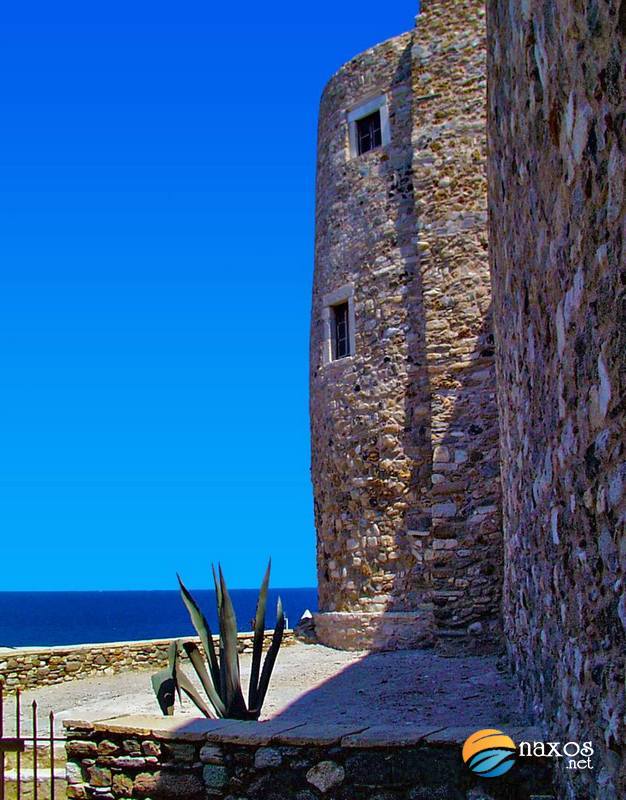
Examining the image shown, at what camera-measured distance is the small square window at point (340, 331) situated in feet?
41.4

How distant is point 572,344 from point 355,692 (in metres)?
5.96

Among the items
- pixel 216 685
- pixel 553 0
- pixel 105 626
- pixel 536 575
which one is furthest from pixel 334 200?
pixel 105 626

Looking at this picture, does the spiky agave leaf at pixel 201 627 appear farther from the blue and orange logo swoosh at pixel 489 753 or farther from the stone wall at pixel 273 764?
the blue and orange logo swoosh at pixel 489 753

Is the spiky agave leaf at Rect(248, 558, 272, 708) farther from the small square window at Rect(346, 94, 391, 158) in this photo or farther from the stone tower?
the small square window at Rect(346, 94, 391, 158)

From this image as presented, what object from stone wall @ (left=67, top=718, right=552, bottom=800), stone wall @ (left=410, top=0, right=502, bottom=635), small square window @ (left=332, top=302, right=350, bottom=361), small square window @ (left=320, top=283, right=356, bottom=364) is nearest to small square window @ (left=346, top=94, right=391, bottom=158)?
stone wall @ (left=410, top=0, right=502, bottom=635)

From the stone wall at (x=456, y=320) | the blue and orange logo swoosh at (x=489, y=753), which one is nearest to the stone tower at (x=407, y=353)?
the stone wall at (x=456, y=320)

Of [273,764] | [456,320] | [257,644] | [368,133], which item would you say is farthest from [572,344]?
[368,133]

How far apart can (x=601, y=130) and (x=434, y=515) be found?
8618 millimetres

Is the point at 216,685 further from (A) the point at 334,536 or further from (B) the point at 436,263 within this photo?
(B) the point at 436,263

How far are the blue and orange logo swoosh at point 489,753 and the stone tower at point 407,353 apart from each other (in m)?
6.37

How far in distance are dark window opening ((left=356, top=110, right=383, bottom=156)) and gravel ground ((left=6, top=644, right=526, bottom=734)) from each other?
6979mm

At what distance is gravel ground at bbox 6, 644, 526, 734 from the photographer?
249 inches

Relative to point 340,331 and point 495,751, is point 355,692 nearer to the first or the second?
point 495,751

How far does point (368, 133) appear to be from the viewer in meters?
12.8
